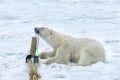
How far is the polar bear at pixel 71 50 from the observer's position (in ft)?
18.1

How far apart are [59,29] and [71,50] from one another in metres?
3.18

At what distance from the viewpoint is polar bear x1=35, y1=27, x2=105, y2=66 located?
5.50 meters

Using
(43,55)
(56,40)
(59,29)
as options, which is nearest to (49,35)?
(56,40)

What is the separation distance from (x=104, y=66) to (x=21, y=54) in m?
1.47

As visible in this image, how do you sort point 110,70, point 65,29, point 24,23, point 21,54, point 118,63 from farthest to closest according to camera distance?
point 24,23, point 65,29, point 21,54, point 118,63, point 110,70

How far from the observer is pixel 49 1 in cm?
1371

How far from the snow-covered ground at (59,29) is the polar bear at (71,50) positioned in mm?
160

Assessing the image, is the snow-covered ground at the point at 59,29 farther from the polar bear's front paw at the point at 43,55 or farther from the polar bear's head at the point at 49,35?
the polar bear's head at the point at 49,35

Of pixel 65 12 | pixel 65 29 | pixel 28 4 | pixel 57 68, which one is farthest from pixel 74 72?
pixel 28 4

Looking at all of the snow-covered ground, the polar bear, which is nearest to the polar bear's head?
the polar bear

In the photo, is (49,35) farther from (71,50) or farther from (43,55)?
(71,50)

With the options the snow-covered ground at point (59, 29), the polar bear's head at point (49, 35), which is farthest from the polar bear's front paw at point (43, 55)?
the snow-covered ground at point (59, 29)

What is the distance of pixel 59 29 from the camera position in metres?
8.82

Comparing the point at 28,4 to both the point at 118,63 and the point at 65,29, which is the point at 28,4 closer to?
the point at 65,29
